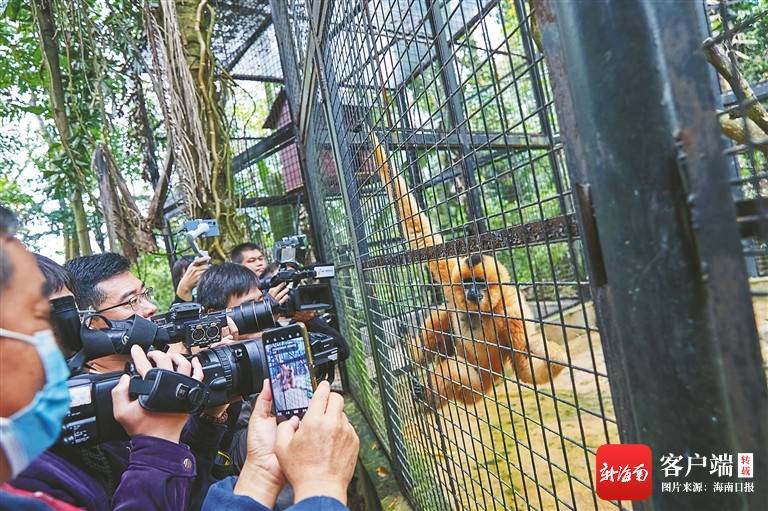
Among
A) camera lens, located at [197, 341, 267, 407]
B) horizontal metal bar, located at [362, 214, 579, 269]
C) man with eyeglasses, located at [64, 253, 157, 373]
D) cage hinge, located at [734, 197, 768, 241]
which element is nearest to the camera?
cage hinge, located at [734, 197, 768, 241]

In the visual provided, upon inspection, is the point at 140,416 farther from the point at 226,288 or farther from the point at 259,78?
the point at 259,78

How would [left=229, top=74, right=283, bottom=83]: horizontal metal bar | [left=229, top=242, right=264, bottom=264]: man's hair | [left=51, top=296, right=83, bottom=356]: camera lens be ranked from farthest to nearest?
[left=229, top=74, right=283, bottom=83]: horizontal metal bar < [left=229, top=242, right=264, bottom=264]: man's hair < [left=51, top=296, right=83, bottom=356]: camera lens

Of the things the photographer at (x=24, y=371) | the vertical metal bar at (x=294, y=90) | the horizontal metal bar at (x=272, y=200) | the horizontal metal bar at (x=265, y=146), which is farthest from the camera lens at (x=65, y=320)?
the horizontal metal bar at (x=272, y=200)

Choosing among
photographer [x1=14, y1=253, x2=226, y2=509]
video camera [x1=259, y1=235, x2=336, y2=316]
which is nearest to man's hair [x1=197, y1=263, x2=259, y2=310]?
video camera [x1=259, y1=235, x2=336, y2=316]

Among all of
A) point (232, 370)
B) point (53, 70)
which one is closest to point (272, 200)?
point (53, 70)

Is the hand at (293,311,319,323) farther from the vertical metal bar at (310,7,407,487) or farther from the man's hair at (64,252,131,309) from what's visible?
the man's hair at (64,252,131,309)

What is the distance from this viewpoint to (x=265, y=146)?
4848mm

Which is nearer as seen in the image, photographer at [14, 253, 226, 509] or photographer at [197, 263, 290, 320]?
photographer at [14, 253, 226, 509]

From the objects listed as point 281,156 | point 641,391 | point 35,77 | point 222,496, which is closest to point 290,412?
point 222,496

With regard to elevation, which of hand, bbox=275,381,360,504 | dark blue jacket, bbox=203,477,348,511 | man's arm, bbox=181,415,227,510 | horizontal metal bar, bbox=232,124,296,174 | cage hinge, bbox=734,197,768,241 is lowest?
man's arm, bbox=181,415,227,510

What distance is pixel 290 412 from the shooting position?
1118mm

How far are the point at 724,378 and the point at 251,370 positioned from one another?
126 centimetres

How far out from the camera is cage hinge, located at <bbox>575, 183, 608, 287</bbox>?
58 cm

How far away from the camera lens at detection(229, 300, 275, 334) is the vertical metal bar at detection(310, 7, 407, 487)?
2.30 ft
